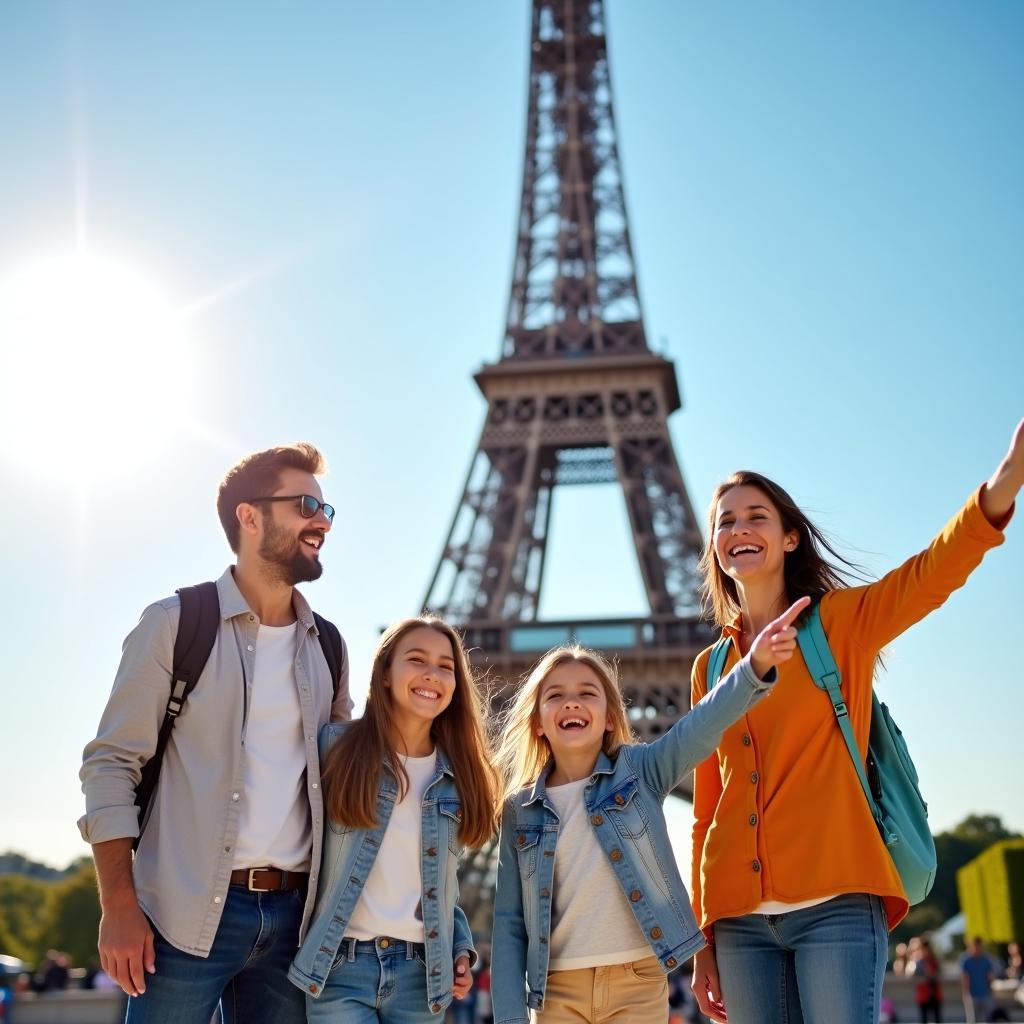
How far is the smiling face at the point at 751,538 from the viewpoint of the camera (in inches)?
167

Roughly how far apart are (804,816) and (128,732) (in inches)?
82.0

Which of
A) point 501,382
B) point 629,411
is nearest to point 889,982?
point 629,411

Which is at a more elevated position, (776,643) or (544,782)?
(776,643)

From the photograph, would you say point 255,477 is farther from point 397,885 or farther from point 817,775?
point 817,775

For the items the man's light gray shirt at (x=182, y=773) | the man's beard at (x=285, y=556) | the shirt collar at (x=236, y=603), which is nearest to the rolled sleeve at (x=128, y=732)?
the man's light gray shirt at (x=182, y=773)

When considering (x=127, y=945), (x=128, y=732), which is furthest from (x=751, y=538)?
(x=127, y=945)

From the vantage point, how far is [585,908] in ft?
13.4

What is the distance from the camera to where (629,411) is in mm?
31578

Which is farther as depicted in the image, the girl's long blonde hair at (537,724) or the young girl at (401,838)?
the girl's long blonde hair at (537,724)

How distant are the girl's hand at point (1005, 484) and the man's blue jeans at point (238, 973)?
244 cm

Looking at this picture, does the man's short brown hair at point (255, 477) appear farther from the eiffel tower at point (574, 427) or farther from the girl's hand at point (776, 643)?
the eiffel tower at point (574, 427)

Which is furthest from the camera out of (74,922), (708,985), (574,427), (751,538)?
(74,922)

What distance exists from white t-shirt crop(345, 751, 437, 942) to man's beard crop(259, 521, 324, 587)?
0.82m

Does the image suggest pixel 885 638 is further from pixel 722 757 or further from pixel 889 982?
pixel 889 982
